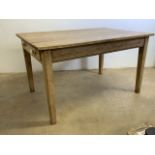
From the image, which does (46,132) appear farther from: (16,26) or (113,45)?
(16,26)

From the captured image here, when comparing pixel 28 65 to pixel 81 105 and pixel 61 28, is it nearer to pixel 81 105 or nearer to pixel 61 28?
pixel 81 105

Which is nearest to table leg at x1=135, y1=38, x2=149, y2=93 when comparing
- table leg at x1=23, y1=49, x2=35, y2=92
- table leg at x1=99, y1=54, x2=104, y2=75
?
table leg at x1=99, y1=54, x2=104, y2=75

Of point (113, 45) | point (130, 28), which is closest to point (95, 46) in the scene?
point (113, 45)

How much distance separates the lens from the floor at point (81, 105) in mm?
1362

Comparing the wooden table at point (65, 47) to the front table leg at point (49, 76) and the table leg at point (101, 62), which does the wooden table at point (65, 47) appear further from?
the table leg at point (101, 62)

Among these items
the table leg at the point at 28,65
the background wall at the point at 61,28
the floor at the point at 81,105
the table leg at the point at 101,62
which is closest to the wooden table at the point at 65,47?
the floor at the point at 81,105

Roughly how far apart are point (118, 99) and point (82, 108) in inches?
15.9

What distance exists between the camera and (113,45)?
1454mm

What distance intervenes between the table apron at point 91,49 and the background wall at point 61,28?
90 centimetres

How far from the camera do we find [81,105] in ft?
5.44

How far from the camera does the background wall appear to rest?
2.25m

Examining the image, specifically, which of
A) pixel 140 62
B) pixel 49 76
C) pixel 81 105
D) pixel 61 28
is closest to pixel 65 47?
pixel 49 76

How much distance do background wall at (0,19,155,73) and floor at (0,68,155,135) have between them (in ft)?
0.75
